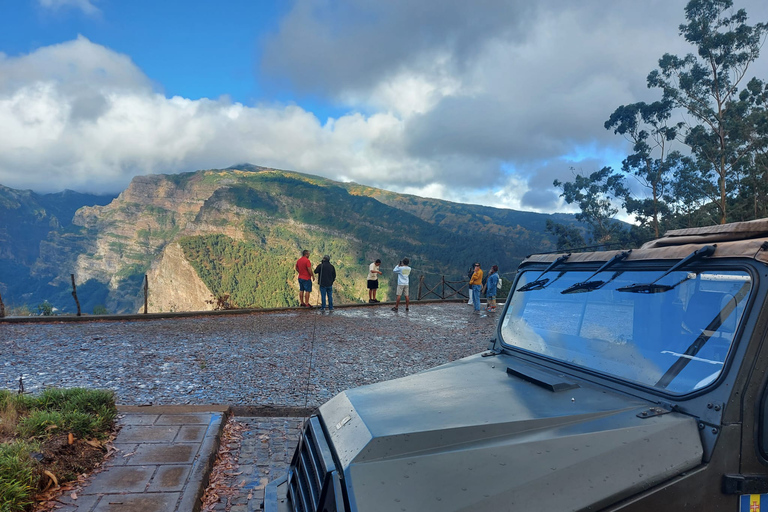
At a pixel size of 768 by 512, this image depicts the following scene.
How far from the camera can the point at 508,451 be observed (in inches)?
63.5

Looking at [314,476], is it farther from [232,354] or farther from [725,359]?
[232,354]

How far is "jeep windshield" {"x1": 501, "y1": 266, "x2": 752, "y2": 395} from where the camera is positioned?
6.10 feet

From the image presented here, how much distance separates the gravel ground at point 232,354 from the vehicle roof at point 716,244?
170 inches

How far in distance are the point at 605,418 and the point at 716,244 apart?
95cm

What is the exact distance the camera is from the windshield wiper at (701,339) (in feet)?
6.01

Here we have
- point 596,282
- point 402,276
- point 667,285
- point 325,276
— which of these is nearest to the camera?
point 667,285

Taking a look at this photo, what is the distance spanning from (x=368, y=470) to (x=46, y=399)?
171 inches

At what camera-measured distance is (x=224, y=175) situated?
162625 mm

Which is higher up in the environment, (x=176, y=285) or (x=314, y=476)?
(x=314, y=476)

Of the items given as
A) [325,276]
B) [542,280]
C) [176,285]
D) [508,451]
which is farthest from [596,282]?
[176,285]

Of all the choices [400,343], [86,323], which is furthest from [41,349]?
[400,343]

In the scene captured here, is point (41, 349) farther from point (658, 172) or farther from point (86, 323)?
point (658, 172)

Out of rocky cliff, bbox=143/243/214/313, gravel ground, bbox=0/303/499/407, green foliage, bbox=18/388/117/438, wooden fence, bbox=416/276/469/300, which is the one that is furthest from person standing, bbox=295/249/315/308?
rocky cliff, bbox=143/243/214/313

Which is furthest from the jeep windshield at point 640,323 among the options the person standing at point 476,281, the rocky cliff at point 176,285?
the rocky cliff at point 176,285
